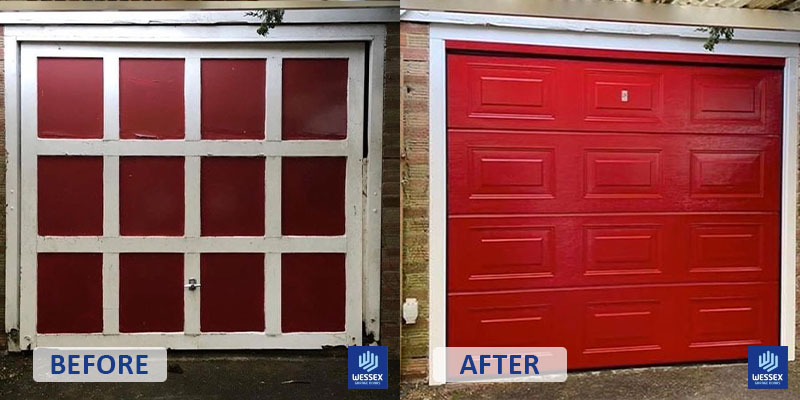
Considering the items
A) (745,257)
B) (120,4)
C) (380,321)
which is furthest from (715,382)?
(120,4)

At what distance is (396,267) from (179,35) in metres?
1.24

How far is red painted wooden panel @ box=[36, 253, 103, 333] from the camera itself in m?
1.67

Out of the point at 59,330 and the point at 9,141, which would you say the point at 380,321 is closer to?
the point at 59,330

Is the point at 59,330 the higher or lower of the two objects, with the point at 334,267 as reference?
lower

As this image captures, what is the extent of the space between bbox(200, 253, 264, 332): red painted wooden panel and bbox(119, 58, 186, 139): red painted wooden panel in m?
0.54

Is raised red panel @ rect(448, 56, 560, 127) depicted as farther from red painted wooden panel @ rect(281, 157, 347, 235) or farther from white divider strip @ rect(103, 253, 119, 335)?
white divider strip @ rect(103, 253, 119, 335)

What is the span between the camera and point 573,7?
6.28 feet

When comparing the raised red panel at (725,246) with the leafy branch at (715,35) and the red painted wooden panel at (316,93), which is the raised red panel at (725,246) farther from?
the red painted wooden panel at (316,93)

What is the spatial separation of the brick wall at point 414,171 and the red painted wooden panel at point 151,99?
2.93ft

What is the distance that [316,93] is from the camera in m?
1.65

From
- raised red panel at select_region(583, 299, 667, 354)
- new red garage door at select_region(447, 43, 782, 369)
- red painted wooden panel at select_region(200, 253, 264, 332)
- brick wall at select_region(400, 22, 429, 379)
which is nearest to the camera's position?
red painted wooden panel at select_region(200, 253, 264, 332)

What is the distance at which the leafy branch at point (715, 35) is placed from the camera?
1999mm

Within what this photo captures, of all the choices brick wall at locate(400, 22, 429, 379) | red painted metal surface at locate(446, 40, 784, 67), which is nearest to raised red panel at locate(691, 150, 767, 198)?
red painted metal surface at locate(446, 40, 784, 67)

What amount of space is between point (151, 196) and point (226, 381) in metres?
0.81
